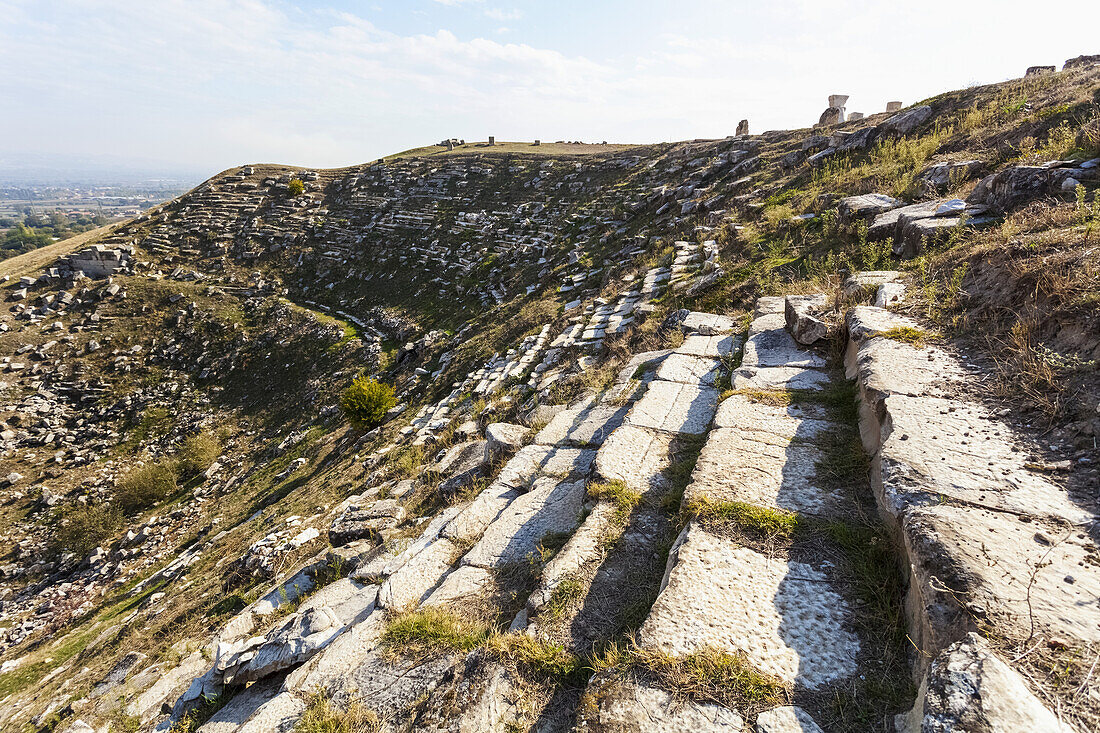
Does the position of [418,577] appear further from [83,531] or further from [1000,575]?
[83,531]

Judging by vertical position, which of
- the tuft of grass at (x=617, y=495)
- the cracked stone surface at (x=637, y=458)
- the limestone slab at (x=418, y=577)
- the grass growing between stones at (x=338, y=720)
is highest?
the cracked stone surface at (x=637, y=458)

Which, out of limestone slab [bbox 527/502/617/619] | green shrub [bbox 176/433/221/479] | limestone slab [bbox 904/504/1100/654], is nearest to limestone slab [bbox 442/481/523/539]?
limestone slab [bbox 527/502/617/619]

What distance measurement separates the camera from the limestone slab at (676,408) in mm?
4926

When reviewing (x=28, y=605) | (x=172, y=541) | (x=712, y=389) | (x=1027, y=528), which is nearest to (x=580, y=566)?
(x=1027, y=528)

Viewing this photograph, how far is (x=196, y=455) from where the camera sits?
16.4m

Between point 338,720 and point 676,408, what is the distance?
4.05 meters

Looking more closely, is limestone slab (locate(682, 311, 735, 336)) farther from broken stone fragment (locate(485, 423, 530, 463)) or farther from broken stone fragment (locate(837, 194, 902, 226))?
broken stone fragment (locate(837, 194, 902, 226))

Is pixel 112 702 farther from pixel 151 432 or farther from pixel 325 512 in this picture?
pixel 151 432

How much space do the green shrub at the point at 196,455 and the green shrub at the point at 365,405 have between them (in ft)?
23.1

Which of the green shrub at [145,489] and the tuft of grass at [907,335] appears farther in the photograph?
the green shrub at [145,489]

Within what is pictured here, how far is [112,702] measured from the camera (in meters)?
5.65

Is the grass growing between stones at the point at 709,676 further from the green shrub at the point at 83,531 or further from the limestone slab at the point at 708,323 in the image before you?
the green shrub at the point at 83,531

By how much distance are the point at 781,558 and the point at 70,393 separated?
27.7 m

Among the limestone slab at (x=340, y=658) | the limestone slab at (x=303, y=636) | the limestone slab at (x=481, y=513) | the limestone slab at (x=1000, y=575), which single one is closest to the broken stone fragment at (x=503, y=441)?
the limestone slab at (x=481, y=513)
